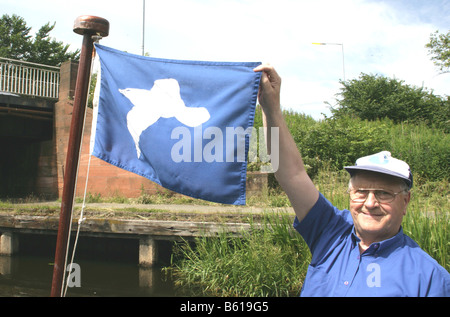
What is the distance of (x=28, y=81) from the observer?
15.3 m

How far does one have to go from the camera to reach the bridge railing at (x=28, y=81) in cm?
1475

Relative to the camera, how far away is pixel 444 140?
1255cm

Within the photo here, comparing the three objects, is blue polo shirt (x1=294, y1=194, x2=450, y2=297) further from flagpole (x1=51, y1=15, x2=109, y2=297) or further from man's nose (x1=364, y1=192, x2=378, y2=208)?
flagpole (x1=51, y1=15, x2=109, y2=297)

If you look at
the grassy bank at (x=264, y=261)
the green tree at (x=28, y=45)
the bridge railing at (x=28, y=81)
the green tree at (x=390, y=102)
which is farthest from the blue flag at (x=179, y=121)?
the green tree at (x=28, y=45)

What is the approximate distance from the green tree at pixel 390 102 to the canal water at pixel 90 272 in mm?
12578

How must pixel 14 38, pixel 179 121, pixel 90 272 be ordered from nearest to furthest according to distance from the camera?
pixel 179 121, pixel 90 272, pixel 14 38

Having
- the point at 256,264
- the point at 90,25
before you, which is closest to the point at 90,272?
the point at 256,264

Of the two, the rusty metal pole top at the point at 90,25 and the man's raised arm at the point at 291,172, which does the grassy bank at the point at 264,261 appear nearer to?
the man's raised arm at the point at 291,172

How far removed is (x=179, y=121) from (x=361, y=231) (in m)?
1.54

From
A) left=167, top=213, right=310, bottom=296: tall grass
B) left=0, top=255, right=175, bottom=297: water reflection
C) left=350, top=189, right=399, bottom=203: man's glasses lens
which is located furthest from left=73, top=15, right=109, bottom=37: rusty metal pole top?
left=0, top=255, right=175, bottom=297: water reflection

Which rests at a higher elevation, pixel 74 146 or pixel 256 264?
pixel 74 146

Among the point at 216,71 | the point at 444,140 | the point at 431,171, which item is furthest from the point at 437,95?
the point at 216,71

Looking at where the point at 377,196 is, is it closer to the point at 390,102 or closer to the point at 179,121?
the point at 179,121
